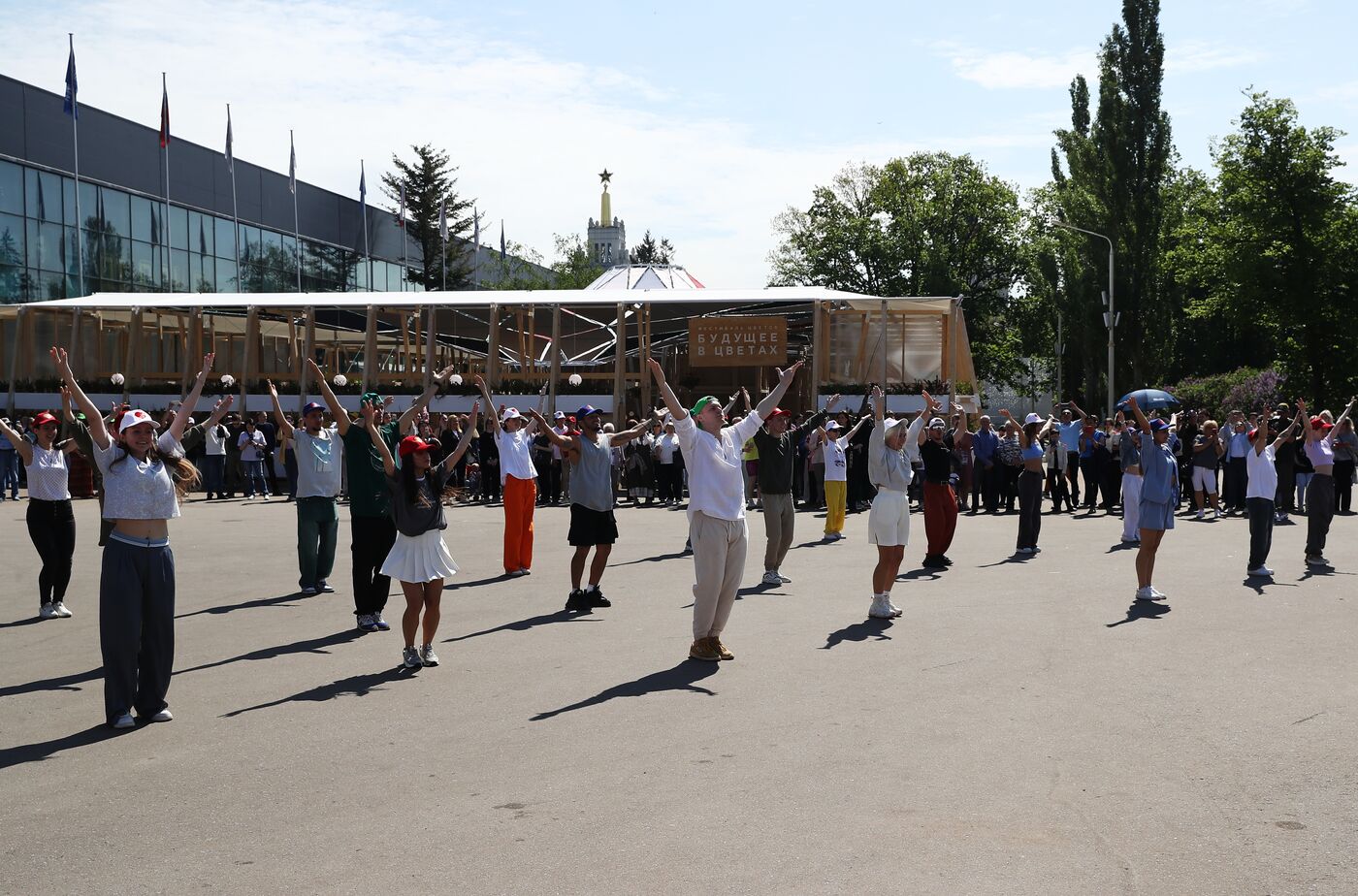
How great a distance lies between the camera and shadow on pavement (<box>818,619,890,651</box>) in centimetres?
1041

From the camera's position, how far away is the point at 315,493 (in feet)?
43.2

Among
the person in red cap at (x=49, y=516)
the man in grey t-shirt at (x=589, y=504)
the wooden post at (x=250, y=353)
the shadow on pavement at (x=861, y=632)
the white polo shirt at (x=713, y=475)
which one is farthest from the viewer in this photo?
the wooden post at (x=250, y=353)

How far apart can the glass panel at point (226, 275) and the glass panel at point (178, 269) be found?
255cm

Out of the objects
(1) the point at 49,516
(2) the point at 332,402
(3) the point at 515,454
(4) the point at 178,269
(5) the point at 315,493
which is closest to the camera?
(2) the point at 332,402

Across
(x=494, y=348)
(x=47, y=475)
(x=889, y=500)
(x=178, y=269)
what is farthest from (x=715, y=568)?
(x=178, y=269)

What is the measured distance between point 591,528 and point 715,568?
2.88 metres

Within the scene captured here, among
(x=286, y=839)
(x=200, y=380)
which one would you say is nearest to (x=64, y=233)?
(x=200, y=380)

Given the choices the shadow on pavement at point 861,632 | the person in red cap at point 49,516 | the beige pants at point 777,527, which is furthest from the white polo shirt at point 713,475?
the person in red cap at point 49,516

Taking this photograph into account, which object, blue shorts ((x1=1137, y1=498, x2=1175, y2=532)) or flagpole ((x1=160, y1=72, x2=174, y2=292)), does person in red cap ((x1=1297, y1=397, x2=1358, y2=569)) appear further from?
flagpole ((x1=160, y1=72, x2=174, y2=292))

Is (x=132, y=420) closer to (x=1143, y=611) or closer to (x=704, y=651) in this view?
(x=704, y=651)

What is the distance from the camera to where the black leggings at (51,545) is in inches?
474

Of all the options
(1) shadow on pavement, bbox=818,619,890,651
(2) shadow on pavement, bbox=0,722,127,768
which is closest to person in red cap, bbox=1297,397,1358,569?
(1) shadow on pavement, bbox=818,619,890,651

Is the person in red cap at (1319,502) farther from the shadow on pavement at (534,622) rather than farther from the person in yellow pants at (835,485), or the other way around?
the shadow on pavement at (534,622)

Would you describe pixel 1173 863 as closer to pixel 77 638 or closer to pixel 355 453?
pixel 355 453
